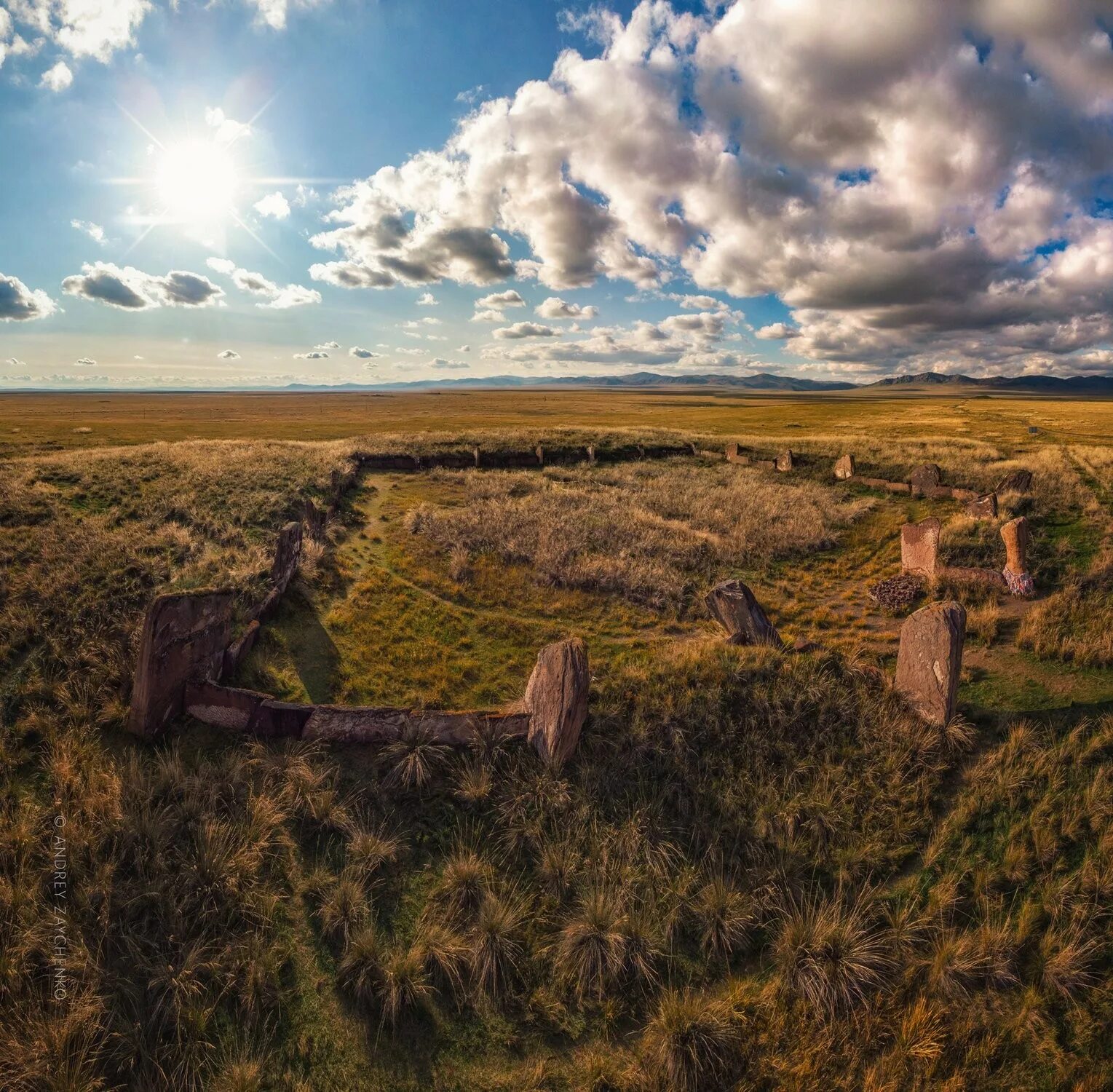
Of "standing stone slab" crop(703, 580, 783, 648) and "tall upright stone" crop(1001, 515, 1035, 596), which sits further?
"tall upright stone" crop(1001, 515, 1035, 596)

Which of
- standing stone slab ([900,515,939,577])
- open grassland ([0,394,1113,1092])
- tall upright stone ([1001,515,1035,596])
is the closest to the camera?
open grassland ([0,394,1113,1092])

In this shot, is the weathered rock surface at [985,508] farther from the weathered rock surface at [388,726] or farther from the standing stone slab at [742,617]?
the weathered rock surface at [388,726]

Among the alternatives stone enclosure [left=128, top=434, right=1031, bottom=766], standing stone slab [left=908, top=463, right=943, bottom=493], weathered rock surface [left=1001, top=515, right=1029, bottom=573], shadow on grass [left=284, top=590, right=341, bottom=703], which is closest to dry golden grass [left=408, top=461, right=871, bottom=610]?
standing stone slab [left=908, top=463, right=943, bottom=493]

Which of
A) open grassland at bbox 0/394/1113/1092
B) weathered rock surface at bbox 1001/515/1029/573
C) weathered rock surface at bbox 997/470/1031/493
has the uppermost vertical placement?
weathered rock surface at bbox 997/470/1031/493

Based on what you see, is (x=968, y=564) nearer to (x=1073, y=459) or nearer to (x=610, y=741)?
(x=610, y=741)

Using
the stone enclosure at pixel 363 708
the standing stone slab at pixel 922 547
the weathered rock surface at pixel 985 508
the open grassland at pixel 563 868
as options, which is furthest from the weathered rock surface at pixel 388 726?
the weathered rock surface at pixel 985 508

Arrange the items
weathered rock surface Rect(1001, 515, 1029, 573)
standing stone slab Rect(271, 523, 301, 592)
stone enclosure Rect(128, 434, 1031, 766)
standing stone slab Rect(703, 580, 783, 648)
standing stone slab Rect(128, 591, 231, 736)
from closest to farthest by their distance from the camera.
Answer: standing stone slab Rect(128, 591, 231, 736) → stone enclosure Rect(128, 434, 1031, 766) → standing stone slab Rect(703, 580, 783, 648) → standing stone slab Rect(271, 523, 301, 592) → weathered rock surface Rect(1001, 515, 1029, 573)

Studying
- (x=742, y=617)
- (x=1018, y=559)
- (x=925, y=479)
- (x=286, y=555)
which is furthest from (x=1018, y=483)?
(x=286, y=555)

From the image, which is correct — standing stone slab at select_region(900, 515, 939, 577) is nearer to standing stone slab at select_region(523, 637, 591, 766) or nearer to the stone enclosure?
the stone enclosure
